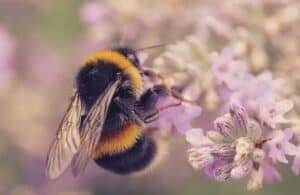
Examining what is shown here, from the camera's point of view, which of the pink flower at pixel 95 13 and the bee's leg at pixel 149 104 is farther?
the pink flower at pixel 95 13

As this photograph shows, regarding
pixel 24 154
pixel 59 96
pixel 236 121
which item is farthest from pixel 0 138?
pixel 236 121

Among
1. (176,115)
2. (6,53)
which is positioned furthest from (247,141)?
(6,53)

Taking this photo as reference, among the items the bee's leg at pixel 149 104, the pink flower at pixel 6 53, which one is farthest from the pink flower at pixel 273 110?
the pink flower at pixel 6 53

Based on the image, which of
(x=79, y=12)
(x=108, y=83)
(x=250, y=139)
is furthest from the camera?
(x=79, y=12)

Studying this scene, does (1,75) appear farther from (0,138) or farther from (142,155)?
(142,155)

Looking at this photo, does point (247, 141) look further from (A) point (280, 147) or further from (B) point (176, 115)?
(B) point (176, 115)

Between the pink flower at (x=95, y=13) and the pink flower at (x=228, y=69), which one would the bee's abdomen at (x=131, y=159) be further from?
the pink flower at (x=95, y=13)
